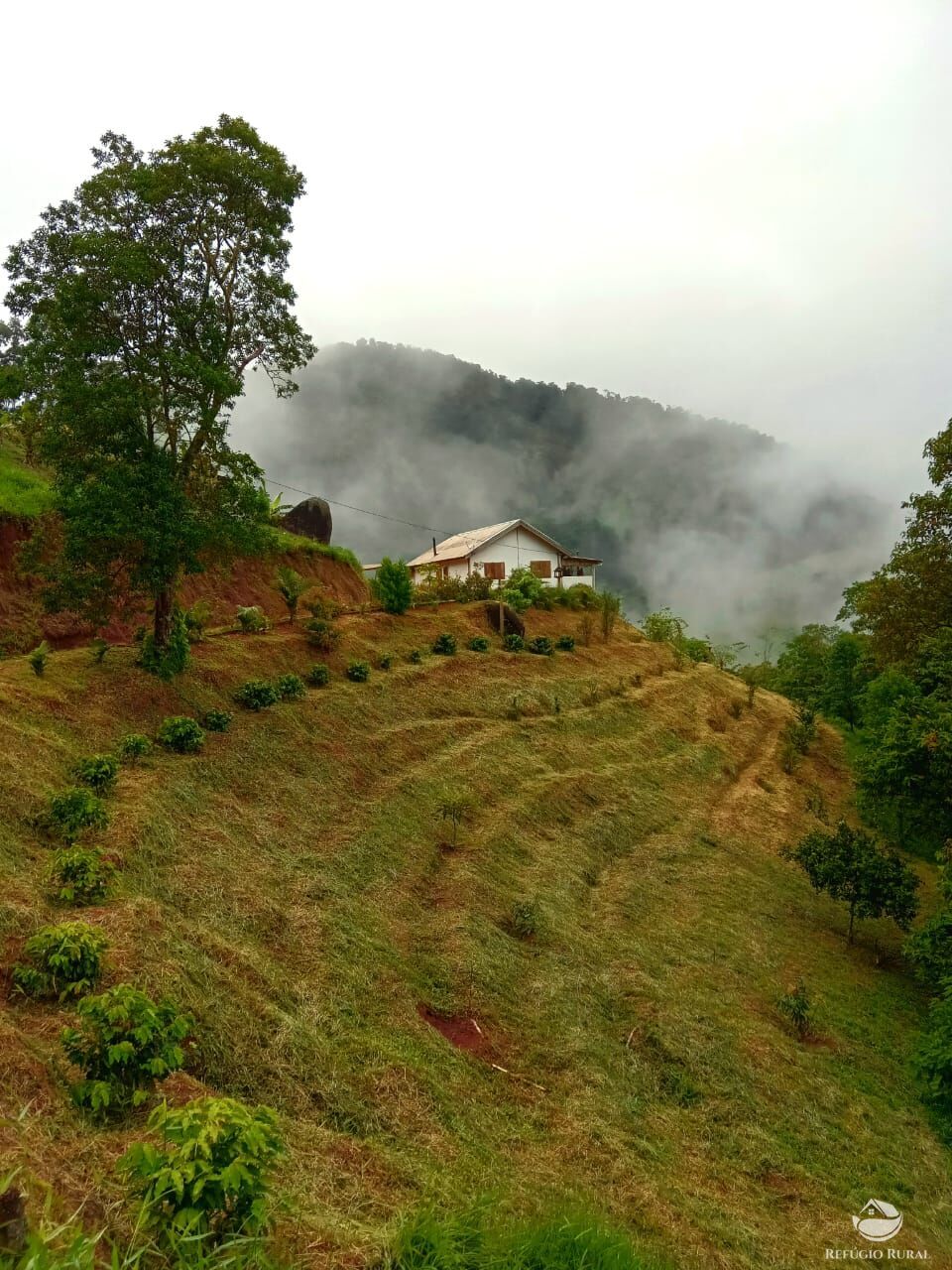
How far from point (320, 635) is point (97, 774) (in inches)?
364

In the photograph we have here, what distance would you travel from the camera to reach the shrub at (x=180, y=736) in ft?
41.4

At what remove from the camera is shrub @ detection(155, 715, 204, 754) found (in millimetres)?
12625

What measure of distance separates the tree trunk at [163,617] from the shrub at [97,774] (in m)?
4.17

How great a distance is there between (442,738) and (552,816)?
364 centimetres

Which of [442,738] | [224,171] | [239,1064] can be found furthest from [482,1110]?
[224,171]

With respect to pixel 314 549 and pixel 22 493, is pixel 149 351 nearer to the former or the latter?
pixel 22 493

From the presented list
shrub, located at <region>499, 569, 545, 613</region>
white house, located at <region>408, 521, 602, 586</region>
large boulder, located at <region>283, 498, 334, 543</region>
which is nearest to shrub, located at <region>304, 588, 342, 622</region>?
shrub, located at <region>499, 569, 545, 613</region>

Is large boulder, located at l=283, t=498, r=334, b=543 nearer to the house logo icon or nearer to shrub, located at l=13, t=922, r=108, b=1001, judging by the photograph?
shrub, located at l=13, t=922, r=108, b=1001

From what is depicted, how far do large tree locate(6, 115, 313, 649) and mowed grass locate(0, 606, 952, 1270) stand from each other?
3321 millimetres

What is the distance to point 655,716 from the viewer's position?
25906 millimetres

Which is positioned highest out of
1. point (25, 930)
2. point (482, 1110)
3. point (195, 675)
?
point (195, 675)

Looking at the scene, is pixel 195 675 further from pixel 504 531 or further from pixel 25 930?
pixel 504 531

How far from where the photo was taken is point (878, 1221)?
25.0 feet

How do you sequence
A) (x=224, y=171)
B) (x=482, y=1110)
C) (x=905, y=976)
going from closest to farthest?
(x=482, y=1110) < (x=224, y=171) < (x=905, y=976)
